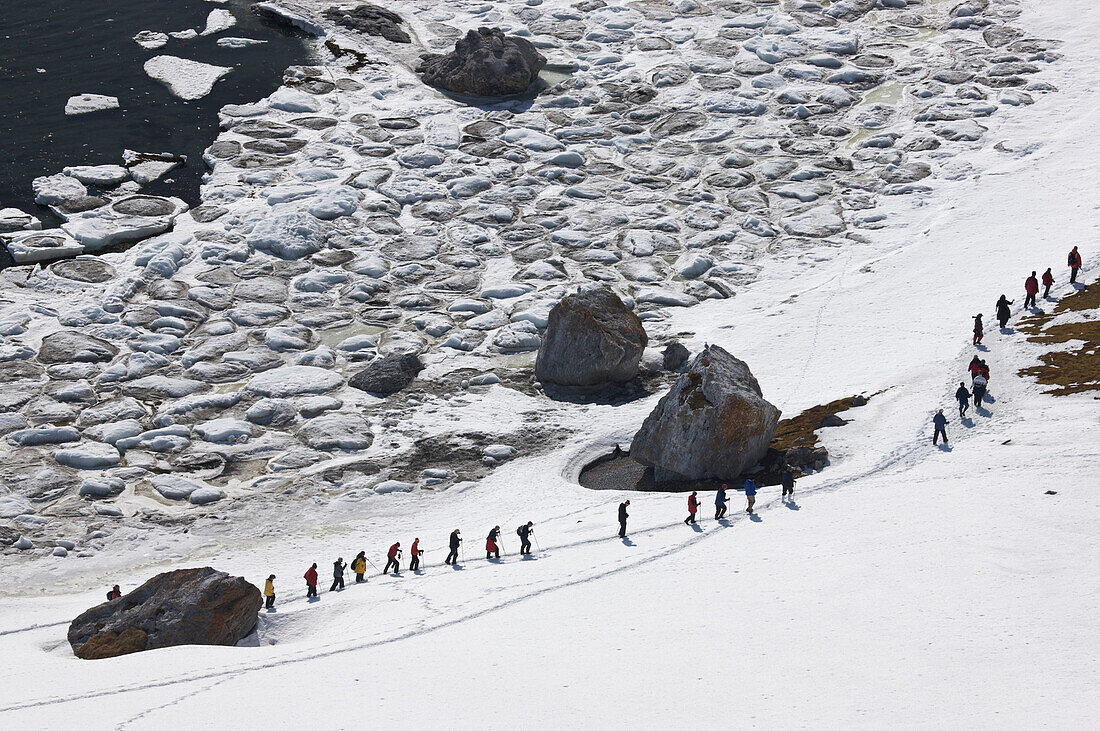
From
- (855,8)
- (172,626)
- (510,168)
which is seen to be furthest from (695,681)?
(855,8)

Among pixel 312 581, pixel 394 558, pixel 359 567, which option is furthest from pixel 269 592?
pixel 394 558

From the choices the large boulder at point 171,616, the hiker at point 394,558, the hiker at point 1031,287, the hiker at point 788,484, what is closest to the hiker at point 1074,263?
the hiker at point 1031,287

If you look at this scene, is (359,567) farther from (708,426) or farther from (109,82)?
(109,82)

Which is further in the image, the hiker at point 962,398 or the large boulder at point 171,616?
the hiker at point 962,398

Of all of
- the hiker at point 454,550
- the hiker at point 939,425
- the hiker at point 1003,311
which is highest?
the hiker at point 1003,311

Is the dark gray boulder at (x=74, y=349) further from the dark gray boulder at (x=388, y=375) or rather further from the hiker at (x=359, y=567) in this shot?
the hiker at (x=359, y=567)

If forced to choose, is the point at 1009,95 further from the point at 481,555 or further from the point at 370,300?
the point at 481,555
